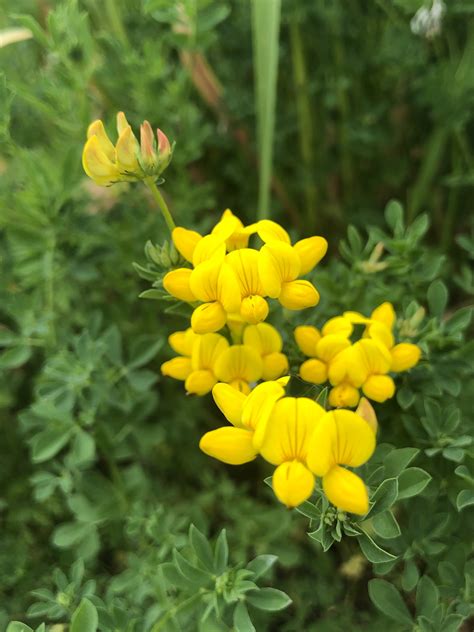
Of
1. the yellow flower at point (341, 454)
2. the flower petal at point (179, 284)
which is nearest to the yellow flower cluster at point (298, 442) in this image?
the yellow flower at point (341, 454)

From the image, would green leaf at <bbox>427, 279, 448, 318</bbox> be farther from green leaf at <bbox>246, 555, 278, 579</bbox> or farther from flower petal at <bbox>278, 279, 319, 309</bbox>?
green leaf at <bbox>246, 555, 278, 579</bbox>

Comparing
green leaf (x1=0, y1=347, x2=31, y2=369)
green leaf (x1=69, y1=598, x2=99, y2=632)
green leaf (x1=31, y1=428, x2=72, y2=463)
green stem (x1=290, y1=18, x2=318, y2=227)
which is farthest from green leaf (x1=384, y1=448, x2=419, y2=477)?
green stem (x1=290, y1=18, x2=318, y2=227)

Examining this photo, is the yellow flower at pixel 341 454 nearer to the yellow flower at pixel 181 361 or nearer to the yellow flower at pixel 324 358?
the yellow flower at pixel 324 358

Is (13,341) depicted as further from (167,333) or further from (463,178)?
(463,178)

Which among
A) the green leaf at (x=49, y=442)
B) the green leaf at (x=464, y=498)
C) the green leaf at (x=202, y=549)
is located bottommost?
the green leaf at (x=202, y=549)

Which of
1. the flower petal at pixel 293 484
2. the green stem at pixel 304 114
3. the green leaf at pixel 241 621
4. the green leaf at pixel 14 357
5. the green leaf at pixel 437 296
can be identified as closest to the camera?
the flower petal at pixel 293 484

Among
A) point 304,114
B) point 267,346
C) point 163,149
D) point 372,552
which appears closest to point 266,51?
point 304,114
